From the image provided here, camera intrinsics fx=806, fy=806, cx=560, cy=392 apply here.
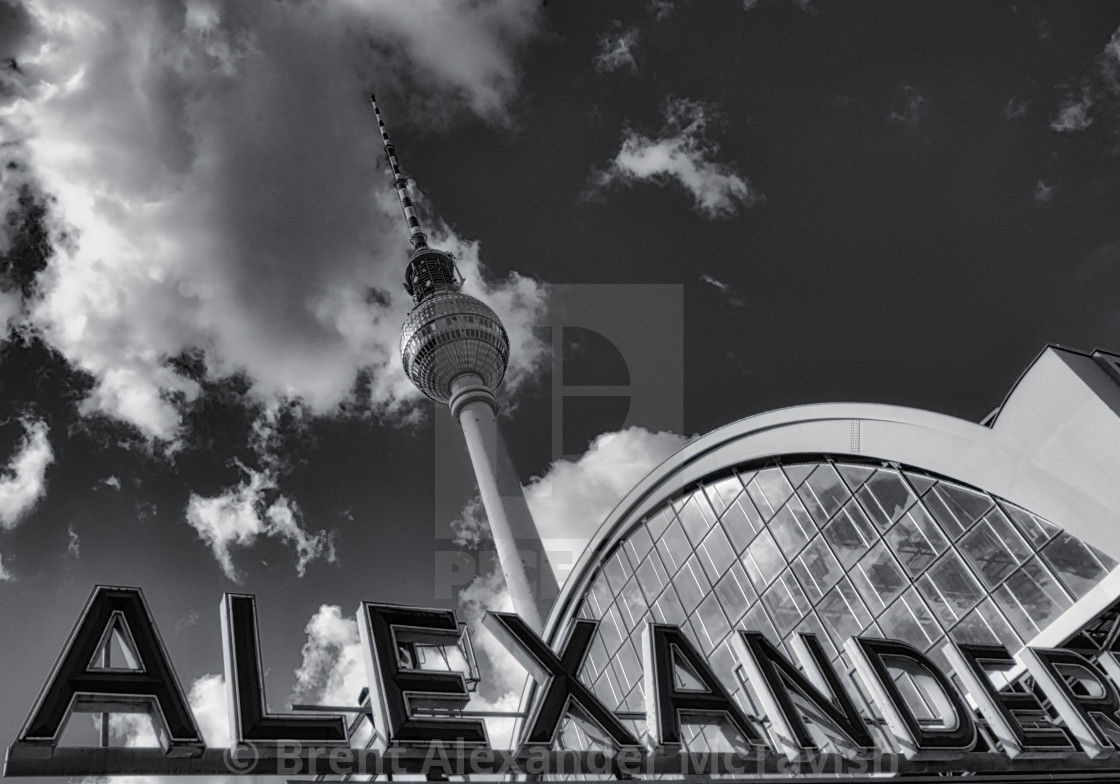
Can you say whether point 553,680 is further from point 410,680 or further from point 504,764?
point 410,680

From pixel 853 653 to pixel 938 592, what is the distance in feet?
24.9

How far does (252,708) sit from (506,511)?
4348 cm

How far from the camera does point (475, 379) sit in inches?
2628

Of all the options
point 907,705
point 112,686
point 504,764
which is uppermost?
point 112,686

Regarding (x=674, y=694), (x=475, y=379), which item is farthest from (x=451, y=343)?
(x=674, y=694)

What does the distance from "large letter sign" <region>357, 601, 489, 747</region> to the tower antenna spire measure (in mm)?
68390

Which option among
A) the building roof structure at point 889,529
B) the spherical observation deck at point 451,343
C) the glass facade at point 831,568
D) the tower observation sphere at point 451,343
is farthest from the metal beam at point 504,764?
the spherical observation deck at point 451,343

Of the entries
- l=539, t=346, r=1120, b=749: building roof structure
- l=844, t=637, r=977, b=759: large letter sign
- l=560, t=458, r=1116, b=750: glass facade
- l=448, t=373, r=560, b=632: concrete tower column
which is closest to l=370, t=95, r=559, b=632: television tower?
l=448, t=373, r=560, b=632: concrete tower column

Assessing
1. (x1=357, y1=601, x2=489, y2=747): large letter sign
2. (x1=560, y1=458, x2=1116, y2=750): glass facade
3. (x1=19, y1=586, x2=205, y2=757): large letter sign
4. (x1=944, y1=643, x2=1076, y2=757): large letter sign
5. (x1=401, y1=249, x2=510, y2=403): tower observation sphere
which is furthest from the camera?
(x1=401, y1=249, x2=510, y2=403): tower observation sphere

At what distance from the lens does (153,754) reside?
1022 cm

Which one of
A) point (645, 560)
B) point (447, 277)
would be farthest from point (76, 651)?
point (447, 277)

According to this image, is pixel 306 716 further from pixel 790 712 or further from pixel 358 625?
pixel 790 712

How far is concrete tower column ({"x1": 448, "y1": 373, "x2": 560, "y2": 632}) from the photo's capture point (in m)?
51.3

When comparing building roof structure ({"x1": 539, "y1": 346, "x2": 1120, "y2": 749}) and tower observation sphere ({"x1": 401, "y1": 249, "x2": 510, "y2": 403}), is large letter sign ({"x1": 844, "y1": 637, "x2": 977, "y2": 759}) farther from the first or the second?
tower observation sphere ({"x1": 401, "y1": 249, "x2": 510, "y2": 403})
